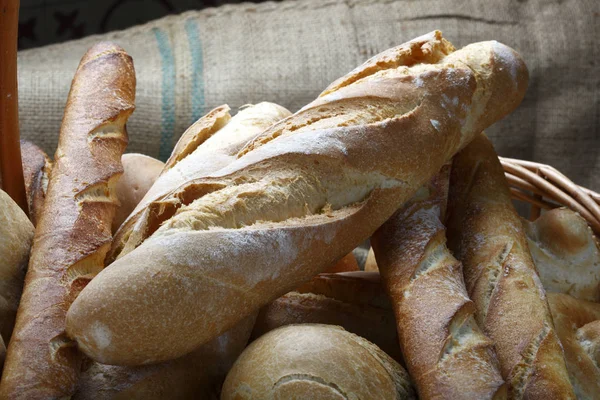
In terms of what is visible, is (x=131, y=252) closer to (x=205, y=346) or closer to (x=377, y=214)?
(x=205, y=346)

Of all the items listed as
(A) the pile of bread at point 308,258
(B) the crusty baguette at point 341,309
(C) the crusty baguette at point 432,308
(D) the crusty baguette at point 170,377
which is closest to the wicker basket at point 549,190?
(A) the pile of bread at point 308,258

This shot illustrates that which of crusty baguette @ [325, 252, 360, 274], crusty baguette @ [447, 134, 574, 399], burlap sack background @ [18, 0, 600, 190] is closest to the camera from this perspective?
crusty baguette @ [447, 134, 574, 399]

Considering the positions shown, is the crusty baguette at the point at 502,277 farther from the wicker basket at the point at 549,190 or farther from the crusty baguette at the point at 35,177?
the crusty baguette at the point at 35,177

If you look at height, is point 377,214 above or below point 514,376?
above

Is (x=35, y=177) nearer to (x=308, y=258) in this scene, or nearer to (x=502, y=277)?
(x=308, y=258)

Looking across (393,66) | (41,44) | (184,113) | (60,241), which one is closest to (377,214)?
(393,66)

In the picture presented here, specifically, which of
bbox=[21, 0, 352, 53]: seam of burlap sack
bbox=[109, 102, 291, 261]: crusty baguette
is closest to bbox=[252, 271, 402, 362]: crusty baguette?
bbox=[109, 102, 291, 261]: crusty baguette

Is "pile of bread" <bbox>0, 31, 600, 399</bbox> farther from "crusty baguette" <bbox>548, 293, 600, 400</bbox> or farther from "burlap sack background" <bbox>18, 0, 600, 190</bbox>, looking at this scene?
"burlap sack background" <bbox>18, 0, 600, 190</bbox>
